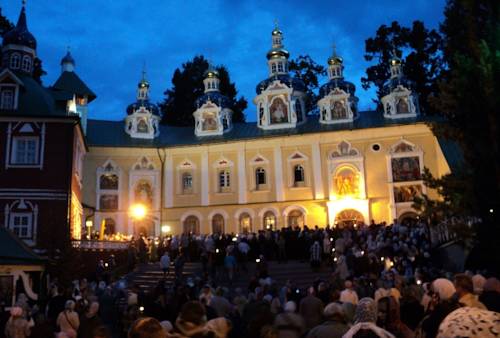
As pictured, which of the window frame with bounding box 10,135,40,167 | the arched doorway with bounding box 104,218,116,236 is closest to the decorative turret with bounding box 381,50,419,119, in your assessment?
→ the arched doorway with bounding box 104,218,116,236

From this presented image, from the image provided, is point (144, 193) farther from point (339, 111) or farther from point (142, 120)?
point (339, 111)

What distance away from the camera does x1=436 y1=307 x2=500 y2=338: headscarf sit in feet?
8.74

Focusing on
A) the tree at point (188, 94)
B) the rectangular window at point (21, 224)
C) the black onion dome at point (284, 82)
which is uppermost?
the tree at point (188, 94)

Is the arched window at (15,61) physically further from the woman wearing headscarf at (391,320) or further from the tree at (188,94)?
the woman wearing headscarf at (391,320)

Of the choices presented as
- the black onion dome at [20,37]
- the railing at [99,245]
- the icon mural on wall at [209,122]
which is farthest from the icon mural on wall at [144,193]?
the black onion dome at [20,37]

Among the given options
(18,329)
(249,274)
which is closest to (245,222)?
(249,274)

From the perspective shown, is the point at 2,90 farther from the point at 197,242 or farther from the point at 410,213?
the point at 410,213

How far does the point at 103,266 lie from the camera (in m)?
25.2

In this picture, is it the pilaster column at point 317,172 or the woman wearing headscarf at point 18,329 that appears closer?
the woman wearing headscarf at point 18,329

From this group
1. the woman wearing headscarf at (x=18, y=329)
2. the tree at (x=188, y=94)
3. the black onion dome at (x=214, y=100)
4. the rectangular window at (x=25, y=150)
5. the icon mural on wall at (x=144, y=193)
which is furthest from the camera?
the tree at (x=188, y=94)

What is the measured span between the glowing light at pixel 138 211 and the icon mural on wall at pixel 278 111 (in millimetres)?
10842

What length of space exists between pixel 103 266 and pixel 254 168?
1469 centimetres

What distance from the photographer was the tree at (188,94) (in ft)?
178

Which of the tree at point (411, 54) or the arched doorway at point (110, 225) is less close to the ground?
the tree at point (411, 54)
